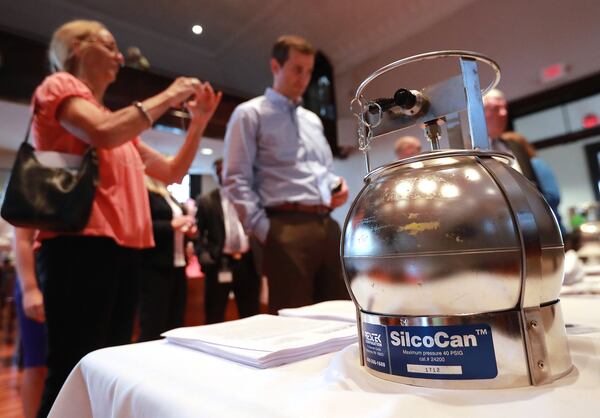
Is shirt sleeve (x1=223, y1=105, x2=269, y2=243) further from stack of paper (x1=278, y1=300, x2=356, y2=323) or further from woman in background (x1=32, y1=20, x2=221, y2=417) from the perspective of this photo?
stack of paper (x1=278, y1=300, x2=356, y2=323)

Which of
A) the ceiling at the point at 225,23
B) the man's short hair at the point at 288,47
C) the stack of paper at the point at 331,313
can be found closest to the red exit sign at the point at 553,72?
the ceiling at the point at 225,23

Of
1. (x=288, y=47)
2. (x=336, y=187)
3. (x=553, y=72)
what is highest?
(x=553, y=72)

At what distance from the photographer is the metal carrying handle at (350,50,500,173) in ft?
1.26

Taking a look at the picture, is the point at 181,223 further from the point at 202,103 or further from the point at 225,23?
the point at 225,23

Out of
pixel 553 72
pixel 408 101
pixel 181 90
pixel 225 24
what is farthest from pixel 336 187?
pixel 553 72

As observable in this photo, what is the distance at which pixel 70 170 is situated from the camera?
2.69 feet

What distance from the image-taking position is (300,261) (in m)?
1.21

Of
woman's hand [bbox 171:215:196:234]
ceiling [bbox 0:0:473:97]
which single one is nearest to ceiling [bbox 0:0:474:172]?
ceiling [bbox 0:0:473:97]

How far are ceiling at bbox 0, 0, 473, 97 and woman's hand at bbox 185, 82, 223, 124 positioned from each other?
173 centimetres

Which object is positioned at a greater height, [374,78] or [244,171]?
[244,171]

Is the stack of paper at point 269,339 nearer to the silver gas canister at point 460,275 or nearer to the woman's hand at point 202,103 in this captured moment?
the silver gas canister at point 460,275

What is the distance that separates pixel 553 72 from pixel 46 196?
357 cm

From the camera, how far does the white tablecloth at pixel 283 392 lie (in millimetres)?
259

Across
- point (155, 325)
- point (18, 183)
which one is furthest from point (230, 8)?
point (18, 183)
